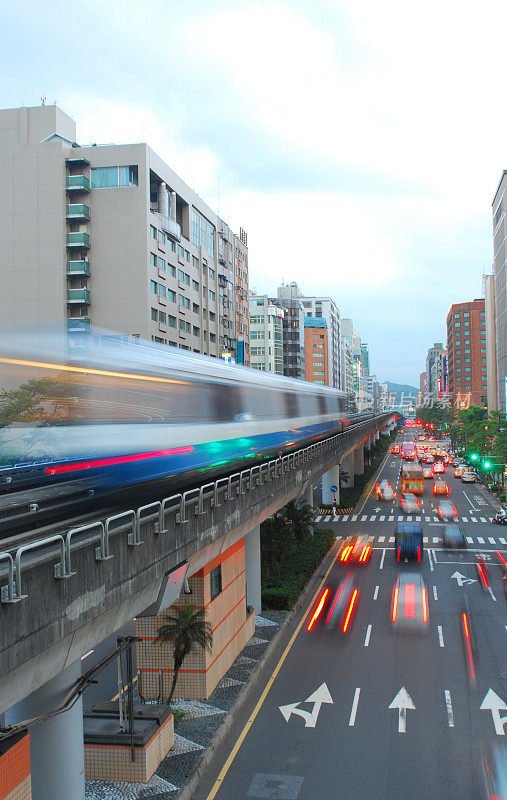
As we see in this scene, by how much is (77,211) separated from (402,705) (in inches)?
1610

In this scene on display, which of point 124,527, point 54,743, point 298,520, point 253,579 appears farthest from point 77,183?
point 54,743

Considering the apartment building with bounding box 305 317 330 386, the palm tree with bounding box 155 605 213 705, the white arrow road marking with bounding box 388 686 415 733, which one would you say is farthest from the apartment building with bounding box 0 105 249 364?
the apartment building with bounding box 305 317 330 386

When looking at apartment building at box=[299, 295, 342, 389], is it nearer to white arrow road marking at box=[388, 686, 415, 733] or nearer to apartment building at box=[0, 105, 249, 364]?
apartment building at box=[0, 105, 249, 364]

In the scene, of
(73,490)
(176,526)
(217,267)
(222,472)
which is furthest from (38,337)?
(217,267)

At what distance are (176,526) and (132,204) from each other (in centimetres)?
4058

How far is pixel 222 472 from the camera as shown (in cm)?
2188

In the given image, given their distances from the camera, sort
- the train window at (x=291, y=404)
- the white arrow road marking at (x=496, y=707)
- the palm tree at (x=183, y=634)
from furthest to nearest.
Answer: the train window at (x=291, y=404) < the palm tree at (x=183, y=634) < the white arrow road marking at (x=496, y=707)

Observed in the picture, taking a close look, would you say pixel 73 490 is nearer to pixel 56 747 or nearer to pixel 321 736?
pixel 56 747


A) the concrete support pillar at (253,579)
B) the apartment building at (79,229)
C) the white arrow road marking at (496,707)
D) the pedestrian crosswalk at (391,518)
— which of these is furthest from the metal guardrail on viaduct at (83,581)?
the pedestrian crosswalk at (391,518)

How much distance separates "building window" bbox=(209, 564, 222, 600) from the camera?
19875mm

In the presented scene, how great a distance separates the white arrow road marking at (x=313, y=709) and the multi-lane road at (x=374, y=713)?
53mm

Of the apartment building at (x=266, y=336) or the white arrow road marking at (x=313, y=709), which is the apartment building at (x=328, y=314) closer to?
the apartment building at (x=266, y=336)

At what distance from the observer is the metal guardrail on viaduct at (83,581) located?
796 cm

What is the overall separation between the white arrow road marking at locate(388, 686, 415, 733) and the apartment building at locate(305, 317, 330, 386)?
151607 mm
